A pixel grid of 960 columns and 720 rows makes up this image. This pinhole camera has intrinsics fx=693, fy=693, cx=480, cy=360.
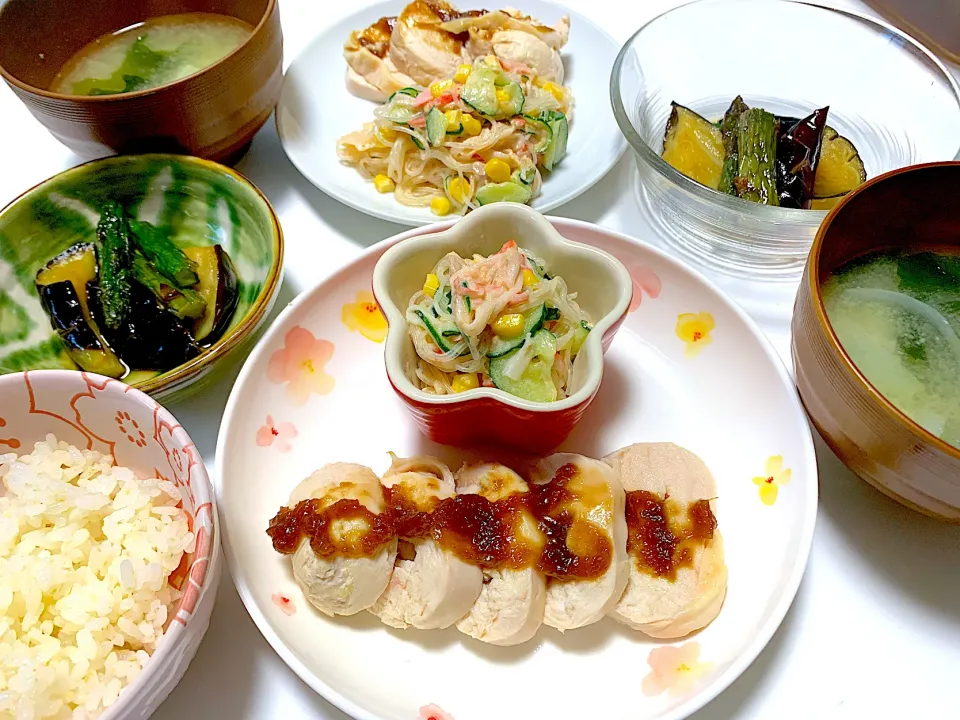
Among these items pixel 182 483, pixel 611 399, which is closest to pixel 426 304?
pixel 611 399

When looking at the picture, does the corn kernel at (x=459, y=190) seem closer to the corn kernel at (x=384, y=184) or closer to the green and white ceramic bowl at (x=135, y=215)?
the corn kernel at (x=384, y=184)

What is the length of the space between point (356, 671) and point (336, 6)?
3075 millimetres

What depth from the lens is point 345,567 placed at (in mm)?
1606

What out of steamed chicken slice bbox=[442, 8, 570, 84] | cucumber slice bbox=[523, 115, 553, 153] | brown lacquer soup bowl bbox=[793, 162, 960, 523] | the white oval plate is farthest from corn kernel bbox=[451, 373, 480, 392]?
steamed chicken slice bbox=[442, 8, 570, 84]

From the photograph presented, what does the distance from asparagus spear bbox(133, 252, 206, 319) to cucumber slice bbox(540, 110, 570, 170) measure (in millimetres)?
1321

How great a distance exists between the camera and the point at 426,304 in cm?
198

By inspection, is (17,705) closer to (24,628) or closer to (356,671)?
(24,628)

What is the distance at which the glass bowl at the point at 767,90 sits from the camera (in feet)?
7.93

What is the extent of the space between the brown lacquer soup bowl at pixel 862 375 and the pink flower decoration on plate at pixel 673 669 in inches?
24.5

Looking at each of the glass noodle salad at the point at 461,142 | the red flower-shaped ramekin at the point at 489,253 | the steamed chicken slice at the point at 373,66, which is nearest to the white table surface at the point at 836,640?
the red flower-shaped ramekin at the point at 489,253

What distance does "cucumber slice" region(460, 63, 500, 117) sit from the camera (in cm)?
257

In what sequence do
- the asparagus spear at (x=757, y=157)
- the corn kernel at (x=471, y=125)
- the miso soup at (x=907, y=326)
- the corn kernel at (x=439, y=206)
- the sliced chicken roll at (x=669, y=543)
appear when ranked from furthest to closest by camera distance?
the corn kernel at (x=471, y=125), the corn kernel at (x=439, y=206), the asparagus spear at (x=757, y=157), the miso soup at (x=907, y=326), the sliced chicken roll at (x=669, y=543)

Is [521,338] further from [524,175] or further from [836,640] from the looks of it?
[836,640]

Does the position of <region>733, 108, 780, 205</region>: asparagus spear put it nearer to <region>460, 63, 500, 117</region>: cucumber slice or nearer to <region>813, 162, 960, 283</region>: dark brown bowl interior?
<region>813, 162, 960, 283</region>: dark brown bowl interior
